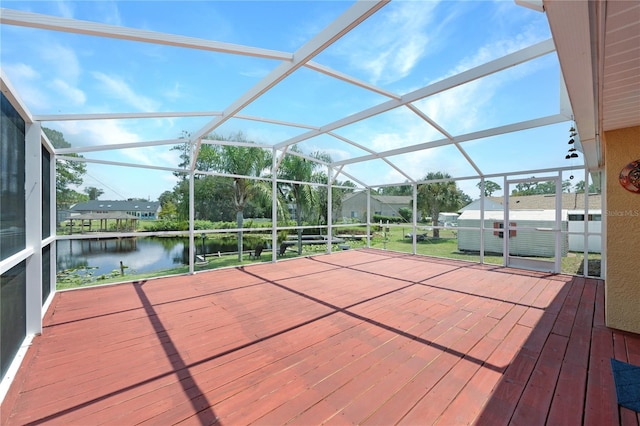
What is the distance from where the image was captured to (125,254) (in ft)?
17.3

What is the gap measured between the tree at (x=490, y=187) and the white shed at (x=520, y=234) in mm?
572

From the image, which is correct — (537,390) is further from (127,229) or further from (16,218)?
(127,229)

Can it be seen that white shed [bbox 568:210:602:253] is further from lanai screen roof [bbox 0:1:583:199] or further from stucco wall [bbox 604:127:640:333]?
stucco wall [bbox 604:127:640:333]

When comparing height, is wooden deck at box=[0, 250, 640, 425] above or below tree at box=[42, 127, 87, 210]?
below

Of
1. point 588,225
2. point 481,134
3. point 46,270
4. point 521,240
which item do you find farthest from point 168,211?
point 521,240

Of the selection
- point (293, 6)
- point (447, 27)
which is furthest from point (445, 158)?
point (293, 6)

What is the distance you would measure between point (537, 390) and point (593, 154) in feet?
14.1

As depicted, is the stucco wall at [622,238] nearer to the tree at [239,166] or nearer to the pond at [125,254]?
the tree at [239,166]

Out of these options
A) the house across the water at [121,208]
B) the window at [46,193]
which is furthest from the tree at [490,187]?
the window at [46,193]

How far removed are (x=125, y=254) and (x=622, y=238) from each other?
25.2ft

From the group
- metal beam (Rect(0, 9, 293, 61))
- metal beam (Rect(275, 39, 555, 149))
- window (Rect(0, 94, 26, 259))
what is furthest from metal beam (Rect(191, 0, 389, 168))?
window (Rect(0, 94, 26, 259))

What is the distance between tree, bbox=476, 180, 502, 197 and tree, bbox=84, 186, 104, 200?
813 cm

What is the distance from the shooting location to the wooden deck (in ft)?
5.54

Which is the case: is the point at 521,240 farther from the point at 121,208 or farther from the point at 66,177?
the point at 66,177
